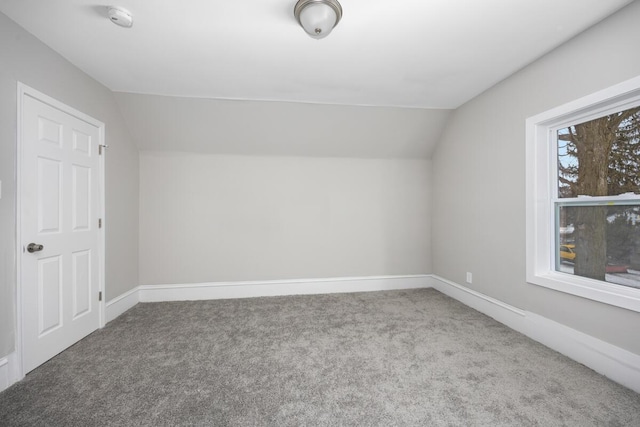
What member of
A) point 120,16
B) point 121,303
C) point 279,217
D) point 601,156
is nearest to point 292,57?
point 120,16

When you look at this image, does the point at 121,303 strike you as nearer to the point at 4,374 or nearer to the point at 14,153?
the point at 4,374

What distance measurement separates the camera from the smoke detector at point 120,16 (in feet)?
5.81

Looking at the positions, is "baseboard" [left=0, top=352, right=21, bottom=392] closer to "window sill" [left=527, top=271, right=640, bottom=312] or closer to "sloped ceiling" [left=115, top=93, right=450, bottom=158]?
"sloped ceiling" [left=115, top=93, right=450, bottom=158]

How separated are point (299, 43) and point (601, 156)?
2.47 m

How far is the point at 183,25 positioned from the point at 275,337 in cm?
259

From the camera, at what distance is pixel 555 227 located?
2.48 meters

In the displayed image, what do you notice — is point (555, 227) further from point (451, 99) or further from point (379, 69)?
point (379, 69)

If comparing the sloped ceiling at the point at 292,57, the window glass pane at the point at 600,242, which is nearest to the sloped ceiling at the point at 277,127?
the sloped ceiling at the point at 292,57

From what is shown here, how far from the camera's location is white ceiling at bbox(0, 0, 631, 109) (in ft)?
5.90

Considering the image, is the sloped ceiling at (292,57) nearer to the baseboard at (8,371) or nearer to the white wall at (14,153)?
the white wall at (14,153)

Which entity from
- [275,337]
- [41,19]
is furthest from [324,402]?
[41,19]

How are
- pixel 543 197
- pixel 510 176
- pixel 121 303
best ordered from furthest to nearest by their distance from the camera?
pixel 121 303 → pixel 510 176 → pixel 543 197

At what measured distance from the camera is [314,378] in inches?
76.3

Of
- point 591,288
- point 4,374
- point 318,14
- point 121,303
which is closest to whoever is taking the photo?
point 318,14
